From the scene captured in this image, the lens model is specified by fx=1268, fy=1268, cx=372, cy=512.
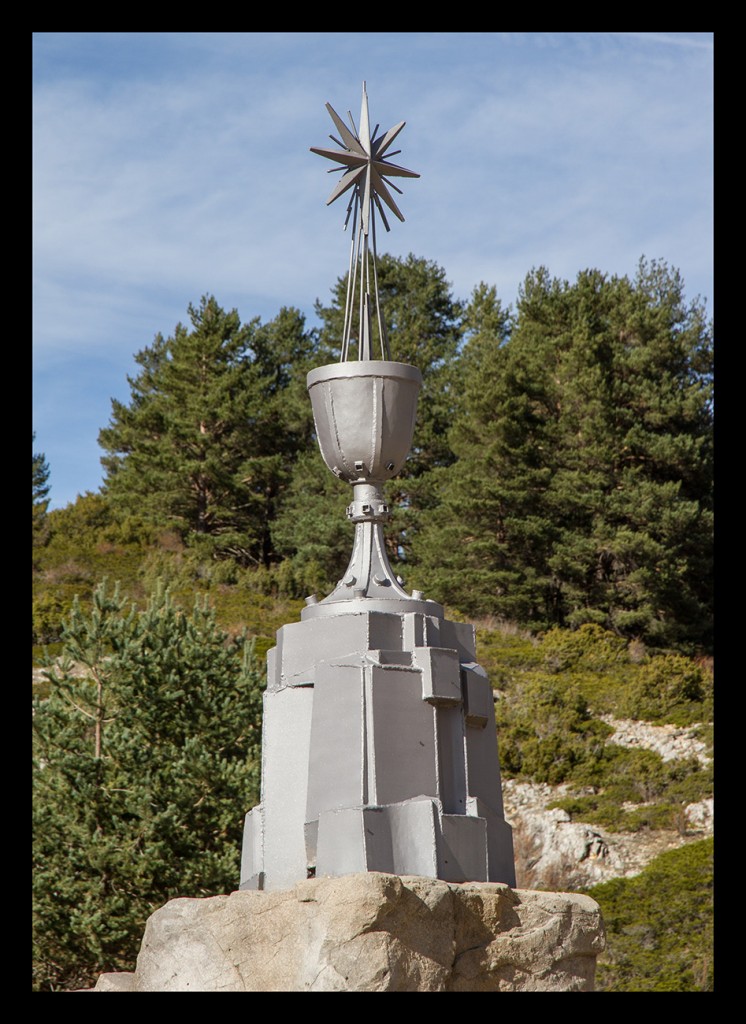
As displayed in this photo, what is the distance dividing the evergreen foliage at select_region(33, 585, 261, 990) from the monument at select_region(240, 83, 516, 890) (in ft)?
18.7

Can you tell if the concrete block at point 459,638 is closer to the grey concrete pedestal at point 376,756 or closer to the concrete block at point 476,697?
the grey concrete pedestal at point 376,756

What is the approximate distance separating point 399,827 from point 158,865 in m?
6.31

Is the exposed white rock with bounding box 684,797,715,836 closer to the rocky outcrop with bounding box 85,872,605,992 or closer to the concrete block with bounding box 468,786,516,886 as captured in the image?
the concrete block with bounding box 468,786,516,886

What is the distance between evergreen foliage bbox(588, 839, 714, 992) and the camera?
11016 millimetres

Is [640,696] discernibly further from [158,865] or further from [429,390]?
[429,390]

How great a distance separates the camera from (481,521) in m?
22.9

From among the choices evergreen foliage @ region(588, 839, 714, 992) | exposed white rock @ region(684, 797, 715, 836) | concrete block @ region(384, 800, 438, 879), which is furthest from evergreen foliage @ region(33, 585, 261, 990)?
concrete block @ region(384, 800, 438, 879)

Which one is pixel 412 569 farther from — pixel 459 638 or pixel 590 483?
pixel 459 638

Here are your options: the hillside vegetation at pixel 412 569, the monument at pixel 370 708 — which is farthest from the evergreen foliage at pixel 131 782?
the monument at pixel 370 708

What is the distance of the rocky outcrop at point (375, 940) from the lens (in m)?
3.88

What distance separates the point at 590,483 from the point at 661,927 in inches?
465

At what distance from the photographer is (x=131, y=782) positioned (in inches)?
419

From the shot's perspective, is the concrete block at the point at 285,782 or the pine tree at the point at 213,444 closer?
the concrete block at the point at 285,782

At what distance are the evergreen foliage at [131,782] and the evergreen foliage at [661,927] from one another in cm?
358
